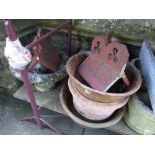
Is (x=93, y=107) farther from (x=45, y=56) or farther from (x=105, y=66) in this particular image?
(x=45, y=56)

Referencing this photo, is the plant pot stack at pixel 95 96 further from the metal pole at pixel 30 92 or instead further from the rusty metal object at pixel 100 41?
the metal pole at pixel 30 92

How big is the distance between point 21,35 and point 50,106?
53cm

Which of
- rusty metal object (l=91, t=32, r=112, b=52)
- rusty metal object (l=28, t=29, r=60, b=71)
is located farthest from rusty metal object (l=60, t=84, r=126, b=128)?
rusty metal object (l=91, t=32, r=112, b=52)

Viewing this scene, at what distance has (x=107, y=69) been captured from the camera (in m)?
1.33

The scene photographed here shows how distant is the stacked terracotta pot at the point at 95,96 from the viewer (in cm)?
126

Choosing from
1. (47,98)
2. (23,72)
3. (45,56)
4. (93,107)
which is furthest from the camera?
(47,98)

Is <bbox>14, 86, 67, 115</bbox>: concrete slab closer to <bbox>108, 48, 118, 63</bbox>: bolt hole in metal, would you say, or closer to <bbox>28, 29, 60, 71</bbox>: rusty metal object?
<bbox>28, 29, 60, 71</bbox>: rusty metal object

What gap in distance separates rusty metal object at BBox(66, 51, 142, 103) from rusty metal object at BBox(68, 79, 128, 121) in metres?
0.03

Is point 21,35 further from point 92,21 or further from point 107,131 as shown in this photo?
point 107,131

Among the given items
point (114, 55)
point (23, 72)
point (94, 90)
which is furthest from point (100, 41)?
point (23, 72)

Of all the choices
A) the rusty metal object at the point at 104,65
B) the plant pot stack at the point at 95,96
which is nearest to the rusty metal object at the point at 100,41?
the rusty metal object at the point at 104,65

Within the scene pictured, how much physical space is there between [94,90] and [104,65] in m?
0.20

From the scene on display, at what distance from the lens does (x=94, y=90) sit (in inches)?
48.4
